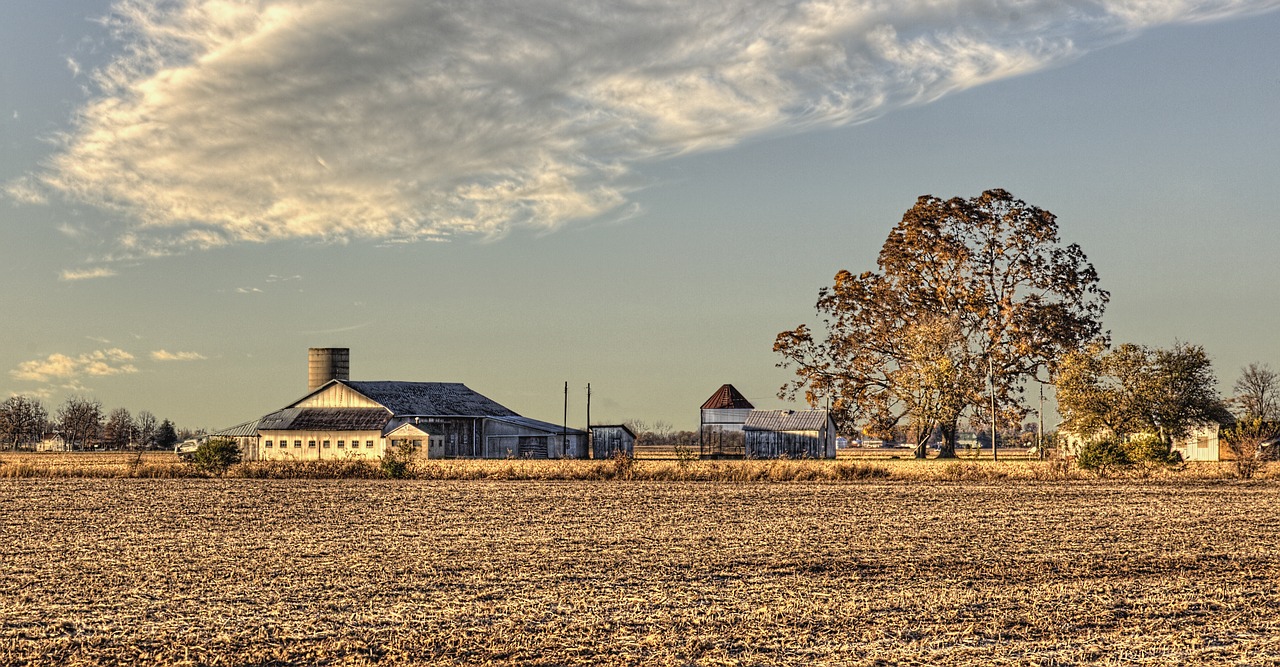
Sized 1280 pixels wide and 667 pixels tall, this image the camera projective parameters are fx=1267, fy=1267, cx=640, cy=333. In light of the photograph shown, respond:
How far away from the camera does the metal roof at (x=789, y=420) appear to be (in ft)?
289

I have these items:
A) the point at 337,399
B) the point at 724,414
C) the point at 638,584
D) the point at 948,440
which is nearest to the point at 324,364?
the point at 337,399

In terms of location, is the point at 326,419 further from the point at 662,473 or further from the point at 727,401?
the point at 662,473

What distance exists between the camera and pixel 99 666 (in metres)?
10.4

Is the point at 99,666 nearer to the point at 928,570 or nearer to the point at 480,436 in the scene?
the point at 928,570

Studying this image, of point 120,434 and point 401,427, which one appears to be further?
point 120,434

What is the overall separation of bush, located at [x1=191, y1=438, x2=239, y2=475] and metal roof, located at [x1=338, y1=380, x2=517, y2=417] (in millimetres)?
32611

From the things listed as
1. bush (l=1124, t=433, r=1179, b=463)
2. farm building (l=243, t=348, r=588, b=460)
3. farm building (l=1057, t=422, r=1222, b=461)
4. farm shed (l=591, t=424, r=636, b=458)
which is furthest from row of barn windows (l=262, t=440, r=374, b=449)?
bush (l=1124, t=433, r=1179, b=463)

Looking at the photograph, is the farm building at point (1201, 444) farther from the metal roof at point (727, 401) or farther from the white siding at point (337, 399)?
the white siding at point (337, 399)

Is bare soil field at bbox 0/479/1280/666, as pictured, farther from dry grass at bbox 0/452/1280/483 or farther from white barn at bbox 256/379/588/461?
white barn at bbox 256/379/588/461

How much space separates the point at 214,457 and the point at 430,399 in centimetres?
3835

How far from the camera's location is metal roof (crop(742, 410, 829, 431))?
87.9 m

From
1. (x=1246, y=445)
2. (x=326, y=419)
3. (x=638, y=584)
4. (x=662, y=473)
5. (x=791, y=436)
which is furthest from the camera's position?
(x=791, y=436)

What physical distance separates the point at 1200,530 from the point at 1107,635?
40.7 feet

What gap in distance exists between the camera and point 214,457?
153 feet
